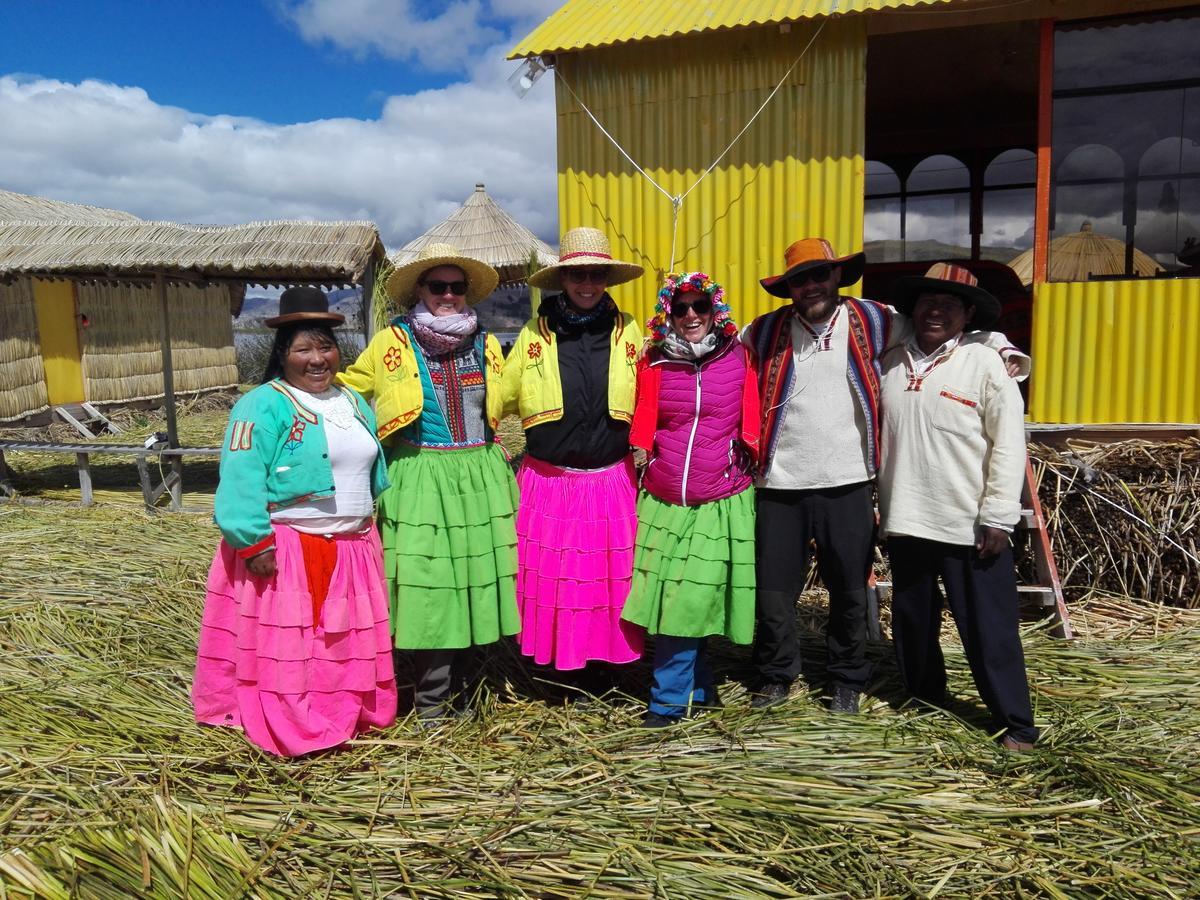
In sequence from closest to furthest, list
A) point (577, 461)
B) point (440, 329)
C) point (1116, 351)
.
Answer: point (440, 329), point (577, 461), point (1116, 351)

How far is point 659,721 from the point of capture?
313cm

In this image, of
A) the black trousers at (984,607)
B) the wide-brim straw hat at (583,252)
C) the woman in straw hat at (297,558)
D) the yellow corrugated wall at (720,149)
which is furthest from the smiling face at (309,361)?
the yellow corrugated wall at (720,149)

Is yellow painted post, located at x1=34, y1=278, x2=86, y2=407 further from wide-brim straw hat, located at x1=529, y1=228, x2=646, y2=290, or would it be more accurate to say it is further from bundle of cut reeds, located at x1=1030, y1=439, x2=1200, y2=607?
bundle of cut reeds, located at x1=1030, y1=439, x2=1200, y2=607

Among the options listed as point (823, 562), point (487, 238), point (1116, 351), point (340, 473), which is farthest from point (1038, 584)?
point (487, 238)

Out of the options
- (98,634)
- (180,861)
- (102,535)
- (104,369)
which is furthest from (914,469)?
(104,369)

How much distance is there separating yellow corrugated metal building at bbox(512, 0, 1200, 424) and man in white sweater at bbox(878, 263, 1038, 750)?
1969mm

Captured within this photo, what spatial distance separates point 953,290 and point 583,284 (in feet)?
4.22

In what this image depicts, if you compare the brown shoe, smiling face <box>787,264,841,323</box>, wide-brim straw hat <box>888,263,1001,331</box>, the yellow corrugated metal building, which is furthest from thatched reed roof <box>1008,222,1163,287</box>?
the brown shoe

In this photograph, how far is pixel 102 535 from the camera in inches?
241

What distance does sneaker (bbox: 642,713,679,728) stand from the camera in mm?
3125

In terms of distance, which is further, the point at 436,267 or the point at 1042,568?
the point at 1042,568

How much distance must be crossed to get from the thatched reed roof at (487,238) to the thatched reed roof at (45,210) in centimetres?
484

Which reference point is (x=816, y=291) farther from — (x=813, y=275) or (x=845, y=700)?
(x=845, y=700)

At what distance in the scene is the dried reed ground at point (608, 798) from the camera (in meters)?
2.24
